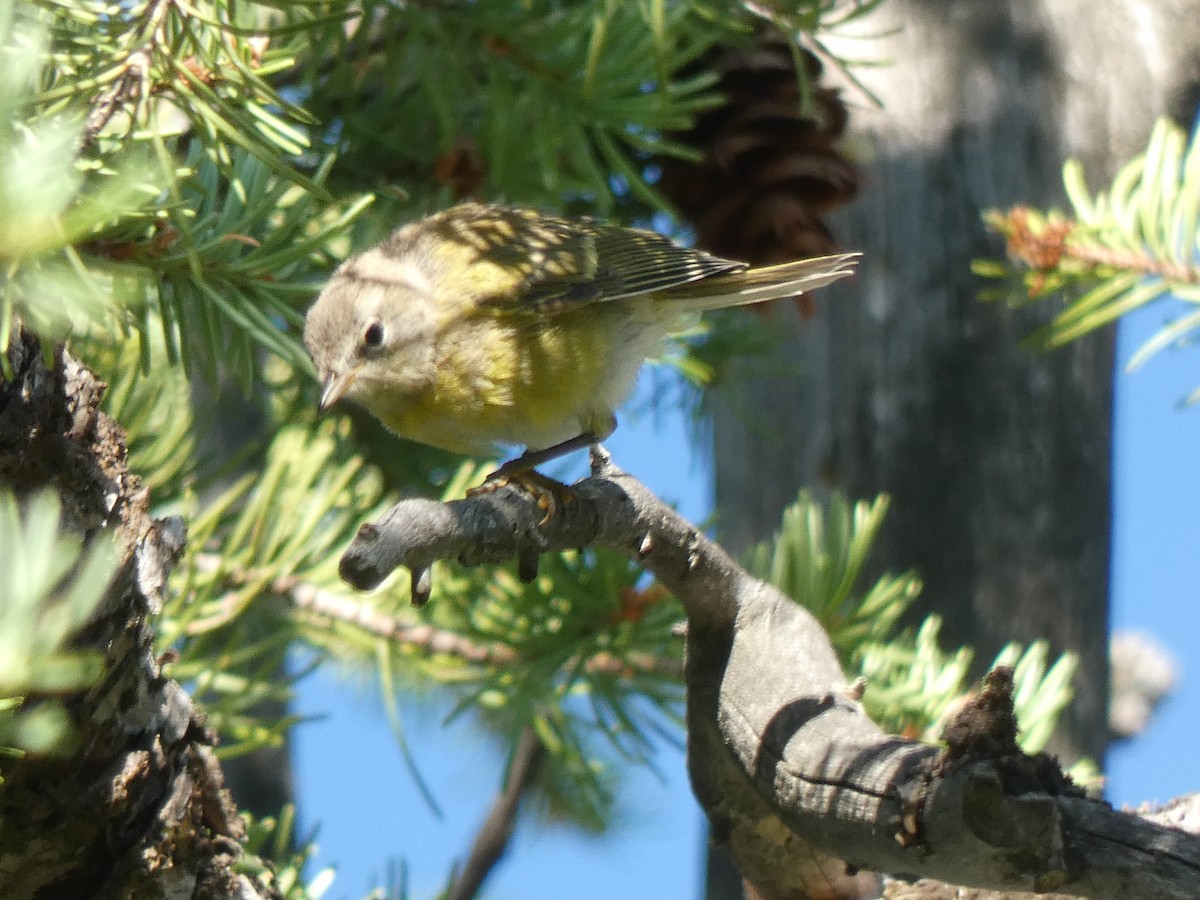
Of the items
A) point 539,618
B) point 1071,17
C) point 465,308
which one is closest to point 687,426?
point 465,308

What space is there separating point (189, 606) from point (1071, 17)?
254cm

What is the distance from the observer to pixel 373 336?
229 cm

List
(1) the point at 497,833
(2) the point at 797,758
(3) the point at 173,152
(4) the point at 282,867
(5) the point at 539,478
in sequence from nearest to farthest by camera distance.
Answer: (2) the point at 797,758 < (3) the point at 173,152 < (4) the point at 282,867 < (5) the point at 539,478 < (1) the point at 497,833

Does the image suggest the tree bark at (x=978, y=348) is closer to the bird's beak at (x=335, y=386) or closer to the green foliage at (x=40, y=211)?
the bird's beak at (x=335, y=386)

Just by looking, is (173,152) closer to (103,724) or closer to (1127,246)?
(103,724)

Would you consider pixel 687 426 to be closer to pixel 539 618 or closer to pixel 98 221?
pixel 539 618

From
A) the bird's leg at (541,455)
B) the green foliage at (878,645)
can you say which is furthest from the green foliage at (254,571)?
the green foliage at (878,645)

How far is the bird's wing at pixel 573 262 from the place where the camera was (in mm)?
2473

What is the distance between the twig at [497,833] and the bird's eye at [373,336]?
2.58 feet

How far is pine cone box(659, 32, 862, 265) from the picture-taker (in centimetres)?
253

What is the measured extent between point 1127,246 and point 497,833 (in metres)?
1.66

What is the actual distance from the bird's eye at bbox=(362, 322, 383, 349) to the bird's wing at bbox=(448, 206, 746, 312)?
0.26 m

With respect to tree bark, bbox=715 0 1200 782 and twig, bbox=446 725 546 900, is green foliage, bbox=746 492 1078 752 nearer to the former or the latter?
twig, bbox=446 725 546 900

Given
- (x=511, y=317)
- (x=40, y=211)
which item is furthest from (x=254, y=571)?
(x=40, y=211)
